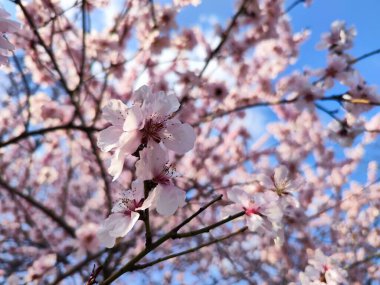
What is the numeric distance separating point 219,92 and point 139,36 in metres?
1.42

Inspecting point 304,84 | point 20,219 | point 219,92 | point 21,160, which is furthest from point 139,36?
point 21,160

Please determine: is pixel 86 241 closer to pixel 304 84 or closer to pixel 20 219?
pixel 304 84

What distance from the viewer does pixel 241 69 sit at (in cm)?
644

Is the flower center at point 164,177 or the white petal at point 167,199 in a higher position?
the flower center at point 164,177

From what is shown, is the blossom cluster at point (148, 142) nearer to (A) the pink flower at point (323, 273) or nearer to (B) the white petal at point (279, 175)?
(B) the white petal at point (279, 175)

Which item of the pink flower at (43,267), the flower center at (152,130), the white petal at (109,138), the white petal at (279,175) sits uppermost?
the pink flower at (43,267)

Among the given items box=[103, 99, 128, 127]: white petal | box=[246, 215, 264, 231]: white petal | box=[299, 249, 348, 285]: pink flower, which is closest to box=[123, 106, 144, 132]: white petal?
box=[103, 99, 128, 127]: white petal

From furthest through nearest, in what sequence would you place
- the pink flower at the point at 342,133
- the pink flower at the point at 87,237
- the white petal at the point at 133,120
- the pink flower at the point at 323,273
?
the pink flower at the point at 87,237 < the pink flower at the point at 342,133 < the pink flower at the point at 323,273 < the white petal at the point at 133,120

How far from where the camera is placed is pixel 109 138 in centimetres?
114

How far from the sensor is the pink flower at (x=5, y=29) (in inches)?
54.1

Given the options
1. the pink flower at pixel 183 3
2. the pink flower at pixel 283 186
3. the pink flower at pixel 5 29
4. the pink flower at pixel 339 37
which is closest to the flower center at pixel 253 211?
the pink flower at pixel 283 186

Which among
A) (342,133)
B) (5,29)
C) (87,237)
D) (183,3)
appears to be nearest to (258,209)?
(5,29)

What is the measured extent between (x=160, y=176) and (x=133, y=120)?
20cm

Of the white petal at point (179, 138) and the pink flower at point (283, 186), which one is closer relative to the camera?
the white petal at point (179, 138)
